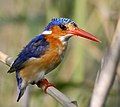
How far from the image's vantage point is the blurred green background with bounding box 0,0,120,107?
2449 mm

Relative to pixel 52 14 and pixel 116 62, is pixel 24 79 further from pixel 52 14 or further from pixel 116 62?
pixel 116 62

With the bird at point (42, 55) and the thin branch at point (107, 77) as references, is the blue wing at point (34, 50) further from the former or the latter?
the thin branch at point (107, 77)

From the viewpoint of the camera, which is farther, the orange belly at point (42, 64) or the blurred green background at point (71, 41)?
the blurred green background at point (71, 41)

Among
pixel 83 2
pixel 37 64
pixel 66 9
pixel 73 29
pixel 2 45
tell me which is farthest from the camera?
pixel 2 45

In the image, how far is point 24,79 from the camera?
2.07 metres

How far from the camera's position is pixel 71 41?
9.04 ft

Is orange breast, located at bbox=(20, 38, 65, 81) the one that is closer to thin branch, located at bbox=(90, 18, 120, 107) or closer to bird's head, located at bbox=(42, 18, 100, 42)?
bird's head, located at bbox=(42, 18, 100, 42)

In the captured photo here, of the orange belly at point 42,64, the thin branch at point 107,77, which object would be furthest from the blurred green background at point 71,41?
the thin branch at point 107,77

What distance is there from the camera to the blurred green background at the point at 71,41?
8.04 ft

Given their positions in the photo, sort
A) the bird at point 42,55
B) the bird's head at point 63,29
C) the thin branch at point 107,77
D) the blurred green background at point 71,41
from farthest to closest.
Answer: the blurred green background at point 71,41
the bird at point 42,55
the bird's head at point 63,29
the thin branch at point 107,77

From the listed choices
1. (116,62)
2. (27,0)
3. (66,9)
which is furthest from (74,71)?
(116,62)

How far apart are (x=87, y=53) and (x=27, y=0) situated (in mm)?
554

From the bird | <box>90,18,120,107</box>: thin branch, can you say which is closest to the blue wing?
the bird

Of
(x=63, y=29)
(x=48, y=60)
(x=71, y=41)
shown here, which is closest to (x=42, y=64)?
(x=48, y=60)
